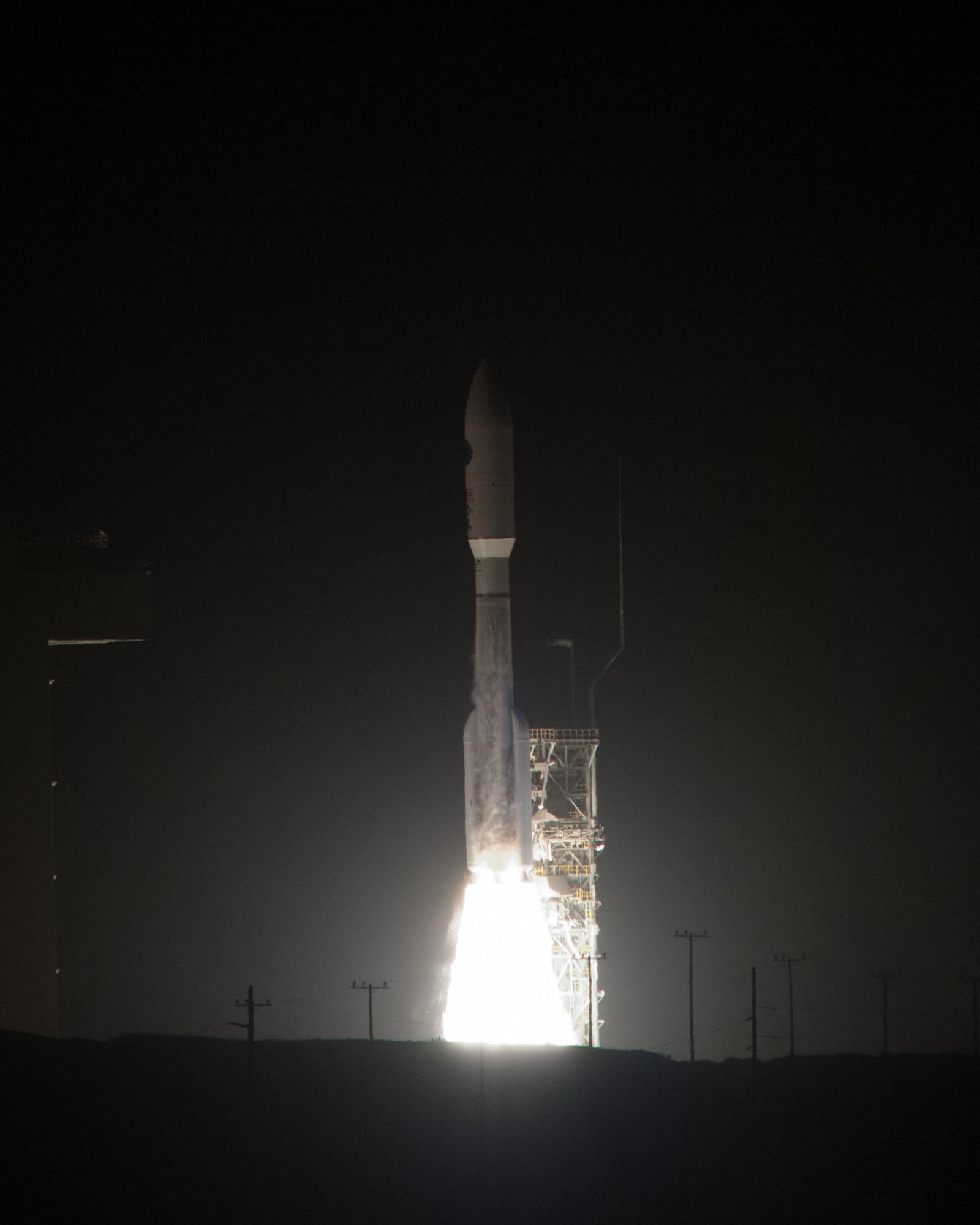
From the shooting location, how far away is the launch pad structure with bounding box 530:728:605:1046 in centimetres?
3912

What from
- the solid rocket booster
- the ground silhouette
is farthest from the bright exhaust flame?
the ground silhouette

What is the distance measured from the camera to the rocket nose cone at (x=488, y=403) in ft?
118

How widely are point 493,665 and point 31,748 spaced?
448 inches

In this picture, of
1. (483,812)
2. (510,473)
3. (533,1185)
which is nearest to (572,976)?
(483,812)

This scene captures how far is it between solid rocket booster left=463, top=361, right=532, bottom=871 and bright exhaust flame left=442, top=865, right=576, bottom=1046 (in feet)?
2.47

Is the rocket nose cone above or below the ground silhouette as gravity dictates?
above

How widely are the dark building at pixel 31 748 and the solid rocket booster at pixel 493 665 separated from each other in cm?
923

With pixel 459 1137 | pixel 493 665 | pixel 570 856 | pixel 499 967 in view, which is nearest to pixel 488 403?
pixel 493 665

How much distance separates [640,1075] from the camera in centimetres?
2817

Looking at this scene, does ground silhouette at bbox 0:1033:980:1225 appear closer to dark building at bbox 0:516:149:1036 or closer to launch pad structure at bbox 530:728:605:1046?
dark building at bbox 0:516:149:1036

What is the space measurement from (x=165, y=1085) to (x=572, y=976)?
15.5m

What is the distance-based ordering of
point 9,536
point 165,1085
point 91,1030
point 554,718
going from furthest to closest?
1. point 554,718
2. point 91,1030
3. point 9,536
4. point 165,1085

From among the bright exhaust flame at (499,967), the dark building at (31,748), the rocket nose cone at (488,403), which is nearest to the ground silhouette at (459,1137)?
the dark building at (31,748)

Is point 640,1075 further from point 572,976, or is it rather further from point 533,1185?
point 572,976
